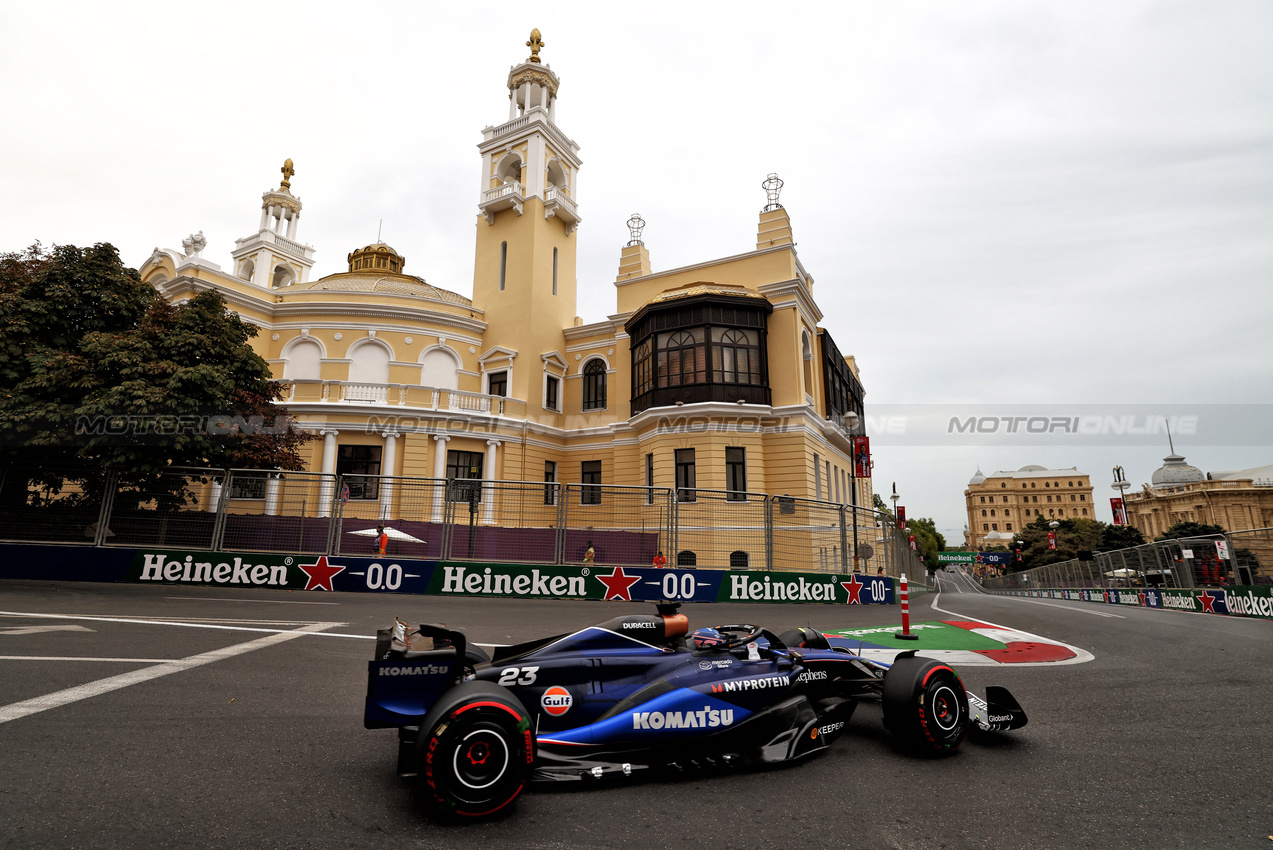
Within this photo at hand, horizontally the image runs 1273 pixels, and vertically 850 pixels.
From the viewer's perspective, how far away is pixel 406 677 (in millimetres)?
3498

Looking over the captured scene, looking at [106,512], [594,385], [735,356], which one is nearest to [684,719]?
[106,512]

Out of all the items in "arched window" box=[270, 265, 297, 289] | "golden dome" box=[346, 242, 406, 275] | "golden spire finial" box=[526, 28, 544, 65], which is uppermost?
"golden spire finial" box=[526, 28, 544, 65]

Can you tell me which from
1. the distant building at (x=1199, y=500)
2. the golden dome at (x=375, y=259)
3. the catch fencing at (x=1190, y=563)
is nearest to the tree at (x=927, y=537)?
the distant building at (x=1199, y=500)

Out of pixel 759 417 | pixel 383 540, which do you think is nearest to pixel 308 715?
pixel 383 540

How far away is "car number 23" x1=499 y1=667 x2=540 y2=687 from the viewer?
11.9ft

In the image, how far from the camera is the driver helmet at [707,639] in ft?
14.4

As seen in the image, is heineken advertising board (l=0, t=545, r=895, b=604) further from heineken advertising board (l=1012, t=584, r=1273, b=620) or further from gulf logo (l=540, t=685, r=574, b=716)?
heineken advertising board (l=1012, t=584, r=1273, b=620)

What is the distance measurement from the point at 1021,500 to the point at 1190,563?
16832cm

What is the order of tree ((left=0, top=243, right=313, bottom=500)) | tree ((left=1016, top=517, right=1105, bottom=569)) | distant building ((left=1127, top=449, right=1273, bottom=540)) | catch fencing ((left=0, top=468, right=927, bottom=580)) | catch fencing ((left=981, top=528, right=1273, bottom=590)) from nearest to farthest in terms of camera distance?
catch fencing ((left=0, top=468, right=927, bottom=580))
catch fencing ((left=981, top=528, right=1273, bottom=590))
tree ((left=0, top=243, right=313, bottom=500))
tree ((left=1016, top=517, right=1105, bottom=569))
distant building ((left=1127, top=449, right=1273, bottom=540))

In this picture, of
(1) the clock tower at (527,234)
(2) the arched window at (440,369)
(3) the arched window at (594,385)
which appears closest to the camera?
(2) the arched window at (440,369)

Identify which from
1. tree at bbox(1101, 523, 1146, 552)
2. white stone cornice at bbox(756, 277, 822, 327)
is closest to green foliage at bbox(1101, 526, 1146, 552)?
tree at bbox(1101, 523, 1146, 552)

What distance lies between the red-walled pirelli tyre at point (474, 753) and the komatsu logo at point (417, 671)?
0.31m

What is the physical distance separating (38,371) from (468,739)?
1897 centimetres

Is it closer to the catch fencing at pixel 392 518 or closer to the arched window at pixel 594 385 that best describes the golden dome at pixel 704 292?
the arched window at pixel 594 385
